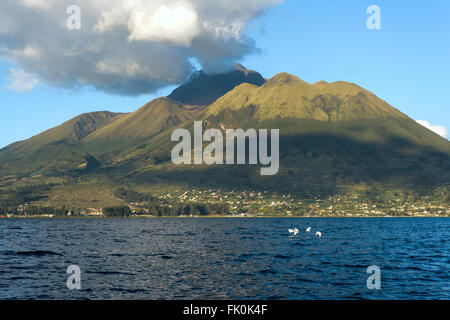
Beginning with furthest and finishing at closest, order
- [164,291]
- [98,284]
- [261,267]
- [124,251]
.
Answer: [124,251], [261,267], [98,284], [164,291]
